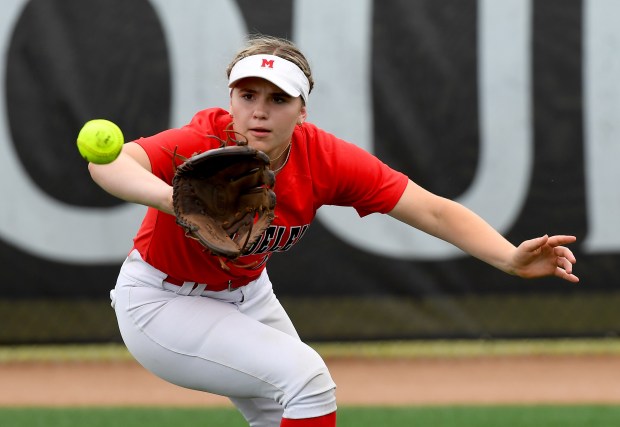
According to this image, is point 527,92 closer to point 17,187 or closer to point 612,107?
point 612,107

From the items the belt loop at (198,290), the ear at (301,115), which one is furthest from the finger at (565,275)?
the belt loop at (198,290)

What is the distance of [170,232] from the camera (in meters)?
3.15

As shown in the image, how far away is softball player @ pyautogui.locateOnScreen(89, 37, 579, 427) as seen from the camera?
295 cm

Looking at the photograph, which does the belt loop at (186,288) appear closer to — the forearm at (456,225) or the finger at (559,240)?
the forearm at (456,225)

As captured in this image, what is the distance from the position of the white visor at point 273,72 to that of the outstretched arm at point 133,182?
41cm

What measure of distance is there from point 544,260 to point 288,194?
0.79m

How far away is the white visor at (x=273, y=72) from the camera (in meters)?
2.99

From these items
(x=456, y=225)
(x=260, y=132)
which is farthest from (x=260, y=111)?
(x=456, y=225)

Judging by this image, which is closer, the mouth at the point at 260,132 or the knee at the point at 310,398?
the knee at the point at 310,398

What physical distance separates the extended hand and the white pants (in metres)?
0.68

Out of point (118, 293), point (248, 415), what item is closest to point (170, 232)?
point (118, 293)

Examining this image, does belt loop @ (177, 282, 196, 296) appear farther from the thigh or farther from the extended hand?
the extended hand

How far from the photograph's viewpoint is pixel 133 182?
2.69 meters

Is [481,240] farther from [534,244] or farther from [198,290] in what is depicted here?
[198,290]
